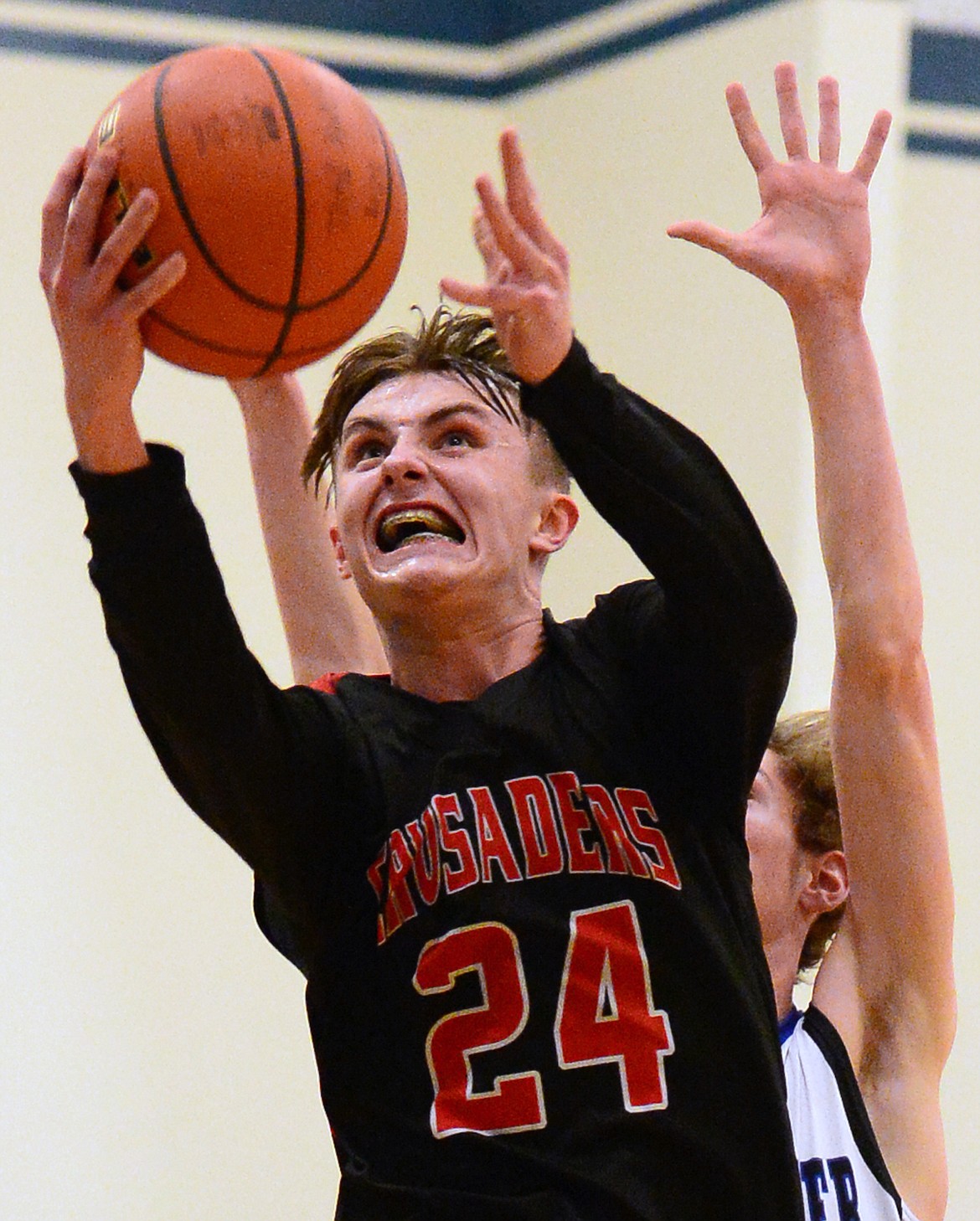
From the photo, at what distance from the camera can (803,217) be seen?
2.00 metres

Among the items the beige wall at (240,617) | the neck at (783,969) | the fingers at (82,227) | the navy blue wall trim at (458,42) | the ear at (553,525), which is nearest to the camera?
the fingers at (82,227)

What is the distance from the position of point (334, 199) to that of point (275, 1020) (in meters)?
3.02

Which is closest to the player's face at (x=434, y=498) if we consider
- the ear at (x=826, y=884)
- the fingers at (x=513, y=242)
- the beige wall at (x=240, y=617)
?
the fingers at (x=513, y=242)

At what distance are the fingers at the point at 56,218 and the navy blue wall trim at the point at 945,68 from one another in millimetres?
3404

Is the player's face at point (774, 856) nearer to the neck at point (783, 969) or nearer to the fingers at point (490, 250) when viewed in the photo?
the neck at point (783, 969)

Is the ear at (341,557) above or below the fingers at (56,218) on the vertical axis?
below

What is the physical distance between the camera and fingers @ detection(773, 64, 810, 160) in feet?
6.61

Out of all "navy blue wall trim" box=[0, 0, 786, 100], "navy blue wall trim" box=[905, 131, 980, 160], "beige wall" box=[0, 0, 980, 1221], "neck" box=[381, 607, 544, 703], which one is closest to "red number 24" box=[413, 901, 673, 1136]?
"neck" box=[381, 607, 544, 703]

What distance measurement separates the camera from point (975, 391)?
466cm

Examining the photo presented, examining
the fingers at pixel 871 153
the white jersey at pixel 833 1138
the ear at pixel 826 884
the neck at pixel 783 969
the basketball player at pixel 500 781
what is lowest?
the white jersey at pixel 833 1138

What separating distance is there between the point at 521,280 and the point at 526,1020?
70 cm

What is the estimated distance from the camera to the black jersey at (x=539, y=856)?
1.75 meters

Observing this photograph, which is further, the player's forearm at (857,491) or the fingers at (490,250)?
the player's forearm at (857,491)

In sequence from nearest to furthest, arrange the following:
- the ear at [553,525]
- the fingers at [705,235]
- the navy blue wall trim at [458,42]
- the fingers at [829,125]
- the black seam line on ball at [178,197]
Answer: the black seam line on ball at [178,197]
the fingers at [705,235]
the fingers at [829,125]
the ear at [553,525]
the navy blue wall trim at [458,42]
